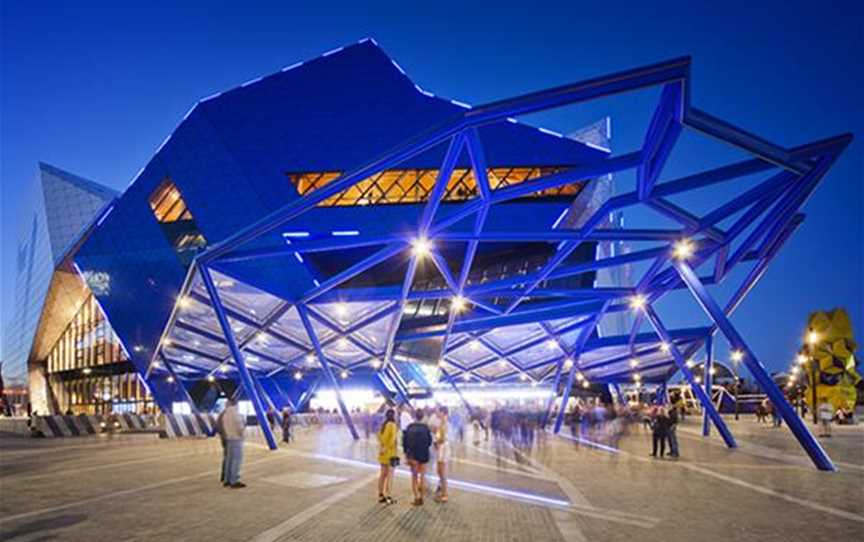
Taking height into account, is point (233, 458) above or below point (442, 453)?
below

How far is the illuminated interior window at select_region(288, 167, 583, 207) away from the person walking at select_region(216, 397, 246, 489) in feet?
84.6

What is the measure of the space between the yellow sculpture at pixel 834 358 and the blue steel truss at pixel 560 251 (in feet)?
29.2

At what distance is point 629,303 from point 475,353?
54.9 feet

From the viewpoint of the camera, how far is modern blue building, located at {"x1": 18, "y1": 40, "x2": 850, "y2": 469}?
2309cm

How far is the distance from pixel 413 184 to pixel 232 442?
27.7m

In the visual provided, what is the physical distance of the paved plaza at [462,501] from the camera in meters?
7.48

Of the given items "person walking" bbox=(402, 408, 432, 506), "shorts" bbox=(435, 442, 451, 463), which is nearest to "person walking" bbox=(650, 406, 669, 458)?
"shorts" bbox=(435, 442, 451, 463)

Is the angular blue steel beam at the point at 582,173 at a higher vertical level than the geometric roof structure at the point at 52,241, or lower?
lower

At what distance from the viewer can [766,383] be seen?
51.6ft

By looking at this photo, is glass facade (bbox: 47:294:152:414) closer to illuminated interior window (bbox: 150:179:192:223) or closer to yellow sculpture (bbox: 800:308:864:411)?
illuminated interior window (bbox: 150:179:192:223)

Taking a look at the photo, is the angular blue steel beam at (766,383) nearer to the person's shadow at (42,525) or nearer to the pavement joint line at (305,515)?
the pavement joint line at (305,515)

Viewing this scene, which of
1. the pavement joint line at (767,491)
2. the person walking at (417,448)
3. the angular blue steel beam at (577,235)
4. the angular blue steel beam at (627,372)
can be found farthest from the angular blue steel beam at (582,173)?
the angular blue steel beam at (627,372)

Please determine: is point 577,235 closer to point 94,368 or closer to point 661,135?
point 661,135

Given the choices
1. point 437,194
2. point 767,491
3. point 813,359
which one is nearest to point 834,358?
point 813,359
